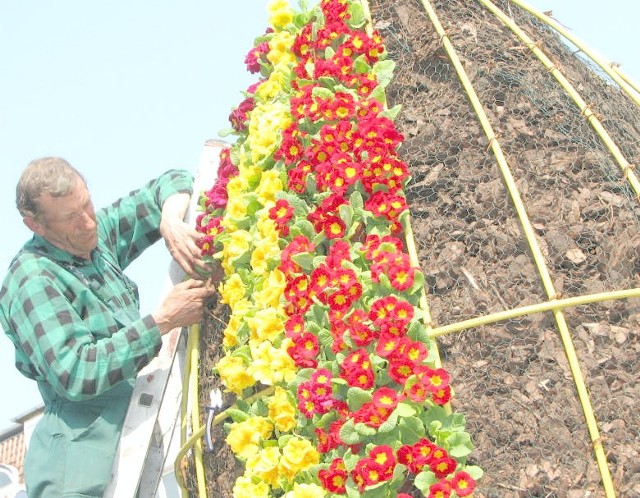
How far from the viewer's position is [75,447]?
467 cm

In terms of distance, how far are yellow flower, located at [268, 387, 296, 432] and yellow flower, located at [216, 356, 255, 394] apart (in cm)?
19

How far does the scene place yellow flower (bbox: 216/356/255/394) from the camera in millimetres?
4184

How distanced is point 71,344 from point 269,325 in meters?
0.90

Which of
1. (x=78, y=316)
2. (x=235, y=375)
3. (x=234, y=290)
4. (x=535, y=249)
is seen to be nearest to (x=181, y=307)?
(x=234, y=290)

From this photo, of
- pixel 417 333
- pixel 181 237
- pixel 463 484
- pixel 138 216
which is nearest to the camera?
pixel 463 484

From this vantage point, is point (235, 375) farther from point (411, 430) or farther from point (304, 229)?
Result: point (411, 430)

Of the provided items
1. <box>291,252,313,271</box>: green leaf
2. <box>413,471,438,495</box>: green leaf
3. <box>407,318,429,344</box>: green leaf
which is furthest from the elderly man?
<box>413,471,438,495</box>: green leaf

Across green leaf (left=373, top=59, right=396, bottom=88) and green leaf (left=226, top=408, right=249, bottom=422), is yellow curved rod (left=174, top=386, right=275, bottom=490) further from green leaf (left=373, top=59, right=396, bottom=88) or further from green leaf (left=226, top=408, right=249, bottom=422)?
green leaf (left=373, top=59, right=396, bottom=88)

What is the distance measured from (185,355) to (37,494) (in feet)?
2.66

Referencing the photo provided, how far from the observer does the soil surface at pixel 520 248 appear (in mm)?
3629

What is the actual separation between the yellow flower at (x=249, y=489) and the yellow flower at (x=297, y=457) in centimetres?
11

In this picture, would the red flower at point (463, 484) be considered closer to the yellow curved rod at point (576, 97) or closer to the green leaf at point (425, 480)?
the green leaf at point (425, 480)

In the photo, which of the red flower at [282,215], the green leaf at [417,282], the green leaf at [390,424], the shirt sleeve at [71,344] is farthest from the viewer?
the shirt sleeve at [71,344]

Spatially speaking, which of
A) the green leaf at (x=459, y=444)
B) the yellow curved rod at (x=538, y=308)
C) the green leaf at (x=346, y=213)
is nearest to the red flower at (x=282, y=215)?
the green leaf at (x=346, y=213)
